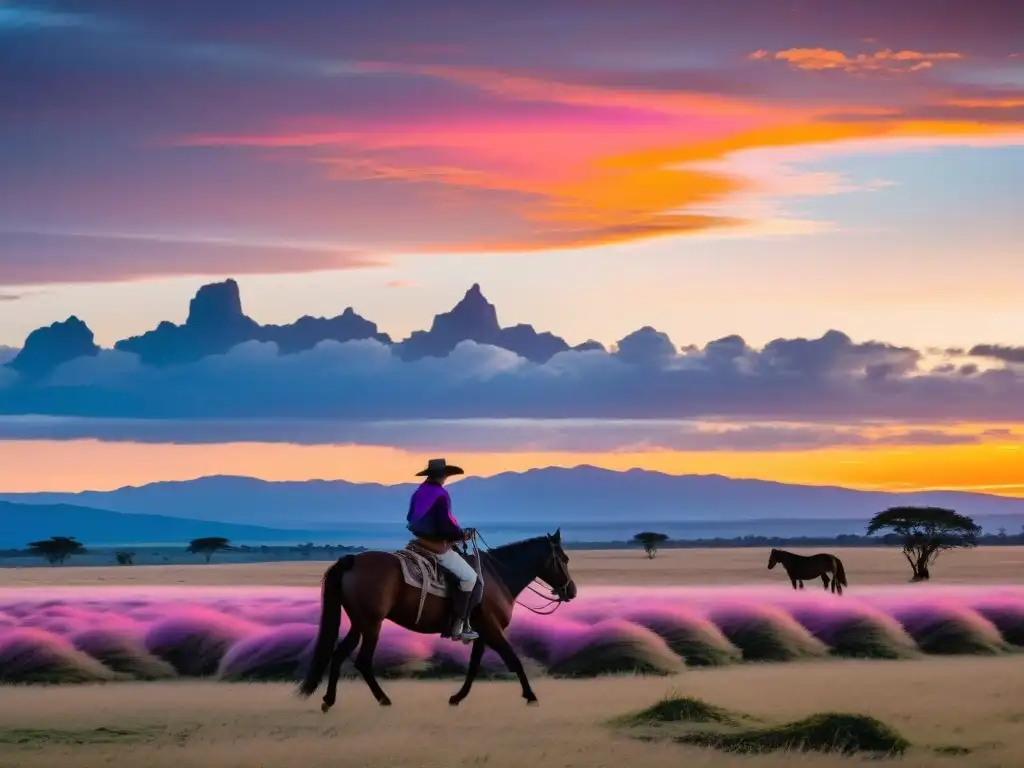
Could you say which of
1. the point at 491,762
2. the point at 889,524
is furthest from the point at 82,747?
the point at 889,524

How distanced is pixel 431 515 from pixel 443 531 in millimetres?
307

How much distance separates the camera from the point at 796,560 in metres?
72.0

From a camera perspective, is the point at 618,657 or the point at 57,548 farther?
the point at 57,548

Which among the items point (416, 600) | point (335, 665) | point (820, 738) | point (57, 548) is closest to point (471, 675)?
point (416, 600)

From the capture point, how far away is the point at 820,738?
70.3 feet

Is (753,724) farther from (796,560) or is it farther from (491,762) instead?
(796,560)

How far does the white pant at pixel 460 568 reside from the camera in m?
26.8

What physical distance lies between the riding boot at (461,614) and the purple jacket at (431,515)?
3.78ft

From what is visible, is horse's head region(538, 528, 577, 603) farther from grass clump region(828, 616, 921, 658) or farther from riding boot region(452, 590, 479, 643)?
grass clump region(828, 616, 921, 658)

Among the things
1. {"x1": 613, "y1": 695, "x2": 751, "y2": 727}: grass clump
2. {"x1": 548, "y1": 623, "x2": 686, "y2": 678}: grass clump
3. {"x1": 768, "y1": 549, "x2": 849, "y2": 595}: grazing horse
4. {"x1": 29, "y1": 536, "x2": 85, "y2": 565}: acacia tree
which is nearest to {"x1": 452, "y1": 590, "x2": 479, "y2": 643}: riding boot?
{"x1": 613, "y1": 695, "x2": 751, "y2": 727}: grass clump

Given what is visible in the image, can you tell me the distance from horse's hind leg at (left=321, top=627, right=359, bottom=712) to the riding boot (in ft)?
5.04

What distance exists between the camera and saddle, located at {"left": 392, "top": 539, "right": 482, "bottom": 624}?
1047 inches

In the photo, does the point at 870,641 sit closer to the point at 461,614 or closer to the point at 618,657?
the point at 618,657

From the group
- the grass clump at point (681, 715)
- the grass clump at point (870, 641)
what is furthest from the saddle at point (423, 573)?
the grass clump at point (870, 641)
